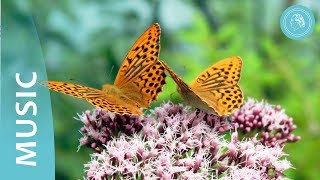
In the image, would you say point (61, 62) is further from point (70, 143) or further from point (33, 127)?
point (33, 127)

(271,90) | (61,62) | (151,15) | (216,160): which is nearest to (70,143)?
(61,62)

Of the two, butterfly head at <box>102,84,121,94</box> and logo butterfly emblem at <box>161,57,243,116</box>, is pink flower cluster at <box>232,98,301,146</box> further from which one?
butterfly head at <box>102,84,121,94</box>

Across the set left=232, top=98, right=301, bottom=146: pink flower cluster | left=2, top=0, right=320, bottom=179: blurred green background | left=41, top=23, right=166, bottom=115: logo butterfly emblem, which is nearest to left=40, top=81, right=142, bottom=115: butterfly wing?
left=41, top=23, right=166, bottom=115: logo butterfly emblem

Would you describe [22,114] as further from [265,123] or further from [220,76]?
[265,123]

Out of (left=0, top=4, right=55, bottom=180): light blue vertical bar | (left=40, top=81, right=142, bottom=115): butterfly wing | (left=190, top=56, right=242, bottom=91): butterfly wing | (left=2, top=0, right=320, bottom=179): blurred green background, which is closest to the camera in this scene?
(left=40, top=81, right=142, bottom=115): butterfly wing

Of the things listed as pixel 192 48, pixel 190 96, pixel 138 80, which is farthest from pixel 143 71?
pixel 192 48

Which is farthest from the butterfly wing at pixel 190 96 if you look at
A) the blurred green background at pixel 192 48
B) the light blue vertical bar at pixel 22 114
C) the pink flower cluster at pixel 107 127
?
the blurred green background at pixel 192 48

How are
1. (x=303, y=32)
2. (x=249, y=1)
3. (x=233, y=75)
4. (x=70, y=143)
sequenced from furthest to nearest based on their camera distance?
(x=249, y=1)
(x=70, y=143)
(x=303, y=32)
(x=233, y=75)
